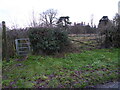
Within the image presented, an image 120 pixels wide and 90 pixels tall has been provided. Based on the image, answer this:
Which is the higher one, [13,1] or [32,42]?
[13,1]

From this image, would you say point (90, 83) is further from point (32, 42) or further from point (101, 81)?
point (32, 42)

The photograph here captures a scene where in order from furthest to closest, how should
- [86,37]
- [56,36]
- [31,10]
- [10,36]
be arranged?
1. [31,10]
2. [86,37]
3. [56,36]
4. [10,36]

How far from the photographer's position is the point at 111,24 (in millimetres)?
7688

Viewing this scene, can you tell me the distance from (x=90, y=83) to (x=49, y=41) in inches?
150

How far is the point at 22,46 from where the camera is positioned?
6023 millimetres

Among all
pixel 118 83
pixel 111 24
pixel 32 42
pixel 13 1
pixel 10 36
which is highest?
pixel 13 1

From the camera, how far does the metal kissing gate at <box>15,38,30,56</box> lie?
5789 mm

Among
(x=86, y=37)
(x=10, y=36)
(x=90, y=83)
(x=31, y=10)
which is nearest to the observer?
(x=90, y=83)

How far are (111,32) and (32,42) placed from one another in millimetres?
5782

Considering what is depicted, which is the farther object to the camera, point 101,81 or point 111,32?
point 111,32

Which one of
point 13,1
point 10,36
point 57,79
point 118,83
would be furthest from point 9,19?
point 118,83

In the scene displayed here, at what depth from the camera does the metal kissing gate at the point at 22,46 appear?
19.0 ft

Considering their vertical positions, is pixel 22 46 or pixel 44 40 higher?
pixel 44 40

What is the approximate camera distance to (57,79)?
287cm
